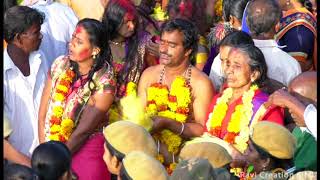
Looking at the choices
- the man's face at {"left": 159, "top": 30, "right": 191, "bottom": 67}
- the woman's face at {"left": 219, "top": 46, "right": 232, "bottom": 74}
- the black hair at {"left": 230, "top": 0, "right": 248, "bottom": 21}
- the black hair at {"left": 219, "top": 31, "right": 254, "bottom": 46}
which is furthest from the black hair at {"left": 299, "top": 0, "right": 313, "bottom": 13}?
the man's face at {"left": 159, "top": 30, "right": 191, "bottom": 67}

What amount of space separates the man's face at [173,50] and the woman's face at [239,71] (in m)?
0.42

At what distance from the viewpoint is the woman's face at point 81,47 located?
727 cm

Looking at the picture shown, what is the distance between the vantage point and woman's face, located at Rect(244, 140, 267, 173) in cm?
618

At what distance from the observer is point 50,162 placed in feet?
19.0

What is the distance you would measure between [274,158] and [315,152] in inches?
10.1

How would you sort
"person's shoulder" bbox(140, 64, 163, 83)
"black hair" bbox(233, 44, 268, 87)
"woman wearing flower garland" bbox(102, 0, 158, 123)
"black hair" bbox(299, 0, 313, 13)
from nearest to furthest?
"black hair" bbox(233, 44, 268, 87), "person's shoulder" bbox(140, 64, 163, 83), "woman wearing flower garland" bbox(102, 0, 158, 123), "black hair" bbox(299, 0, 313, 13)

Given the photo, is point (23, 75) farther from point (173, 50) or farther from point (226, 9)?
point (226, 9)

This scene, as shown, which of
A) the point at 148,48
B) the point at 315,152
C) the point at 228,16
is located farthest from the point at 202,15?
the point at 315,152

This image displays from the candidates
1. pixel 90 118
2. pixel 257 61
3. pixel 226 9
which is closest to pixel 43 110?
pixel 90 118

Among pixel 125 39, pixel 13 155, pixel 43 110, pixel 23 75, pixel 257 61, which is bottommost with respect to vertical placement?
pixel 13 155

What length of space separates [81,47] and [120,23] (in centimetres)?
54

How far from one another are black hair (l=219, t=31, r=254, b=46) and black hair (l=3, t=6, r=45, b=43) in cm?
142

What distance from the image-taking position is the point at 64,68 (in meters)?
7.36

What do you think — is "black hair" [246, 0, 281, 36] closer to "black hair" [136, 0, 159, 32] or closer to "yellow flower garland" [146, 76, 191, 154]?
"yellow flower garland" [146, 76, 191, 154]
